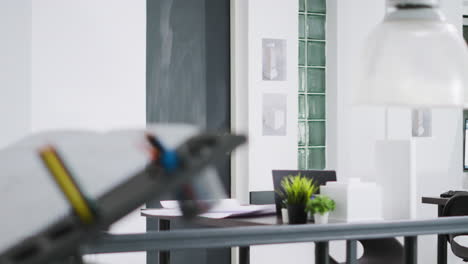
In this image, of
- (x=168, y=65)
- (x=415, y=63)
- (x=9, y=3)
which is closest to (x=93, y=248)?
(x=415, y=63)

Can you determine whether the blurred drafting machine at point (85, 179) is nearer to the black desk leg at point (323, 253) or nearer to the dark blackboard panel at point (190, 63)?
the black desk leg at point (323, 253)

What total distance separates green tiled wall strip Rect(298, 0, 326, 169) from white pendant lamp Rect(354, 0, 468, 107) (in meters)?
3.74

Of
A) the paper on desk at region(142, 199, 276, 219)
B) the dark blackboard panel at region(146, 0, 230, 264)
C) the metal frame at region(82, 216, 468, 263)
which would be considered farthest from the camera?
the dark blackboard panel at region(146, 0, 230, 264)

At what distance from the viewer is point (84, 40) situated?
4.93m

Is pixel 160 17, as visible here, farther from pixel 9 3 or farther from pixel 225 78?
pixel 9 3

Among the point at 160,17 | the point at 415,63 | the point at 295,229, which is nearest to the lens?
the point at 295,229

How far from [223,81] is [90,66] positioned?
4.12 feet

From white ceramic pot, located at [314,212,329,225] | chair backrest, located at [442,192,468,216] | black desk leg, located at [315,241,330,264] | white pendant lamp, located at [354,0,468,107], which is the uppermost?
white pendant lamp, located at [354,0,468,107]

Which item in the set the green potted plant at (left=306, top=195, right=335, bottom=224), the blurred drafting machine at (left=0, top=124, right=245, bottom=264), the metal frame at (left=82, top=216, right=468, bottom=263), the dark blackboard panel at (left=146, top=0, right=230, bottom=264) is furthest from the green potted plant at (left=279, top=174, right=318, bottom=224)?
the dark blackboard panel at (left=146, top=0, right=230, bottom=264)

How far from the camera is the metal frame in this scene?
6.17ft

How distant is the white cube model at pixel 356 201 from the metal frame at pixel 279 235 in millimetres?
240

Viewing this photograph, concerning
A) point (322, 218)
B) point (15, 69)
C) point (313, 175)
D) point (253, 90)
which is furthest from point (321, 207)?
point (253, 90)

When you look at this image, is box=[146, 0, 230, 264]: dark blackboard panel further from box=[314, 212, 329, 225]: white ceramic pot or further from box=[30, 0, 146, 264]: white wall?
box=[314, 212, 329, 225]: white ceramic pot

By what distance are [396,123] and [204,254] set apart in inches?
78.9
